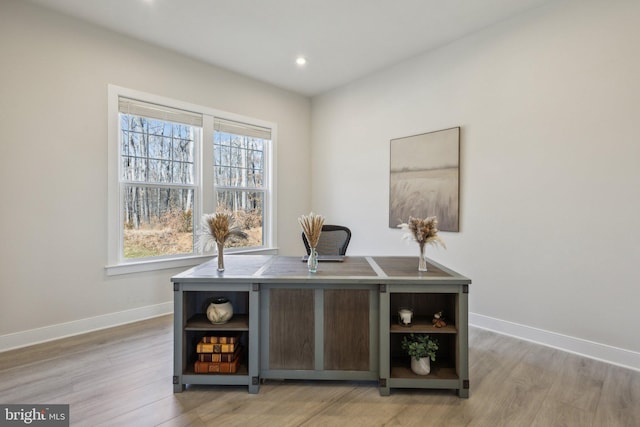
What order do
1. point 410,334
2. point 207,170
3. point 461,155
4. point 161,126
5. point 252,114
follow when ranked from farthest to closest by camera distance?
point 252,114 < point 207,170 < point 161,126 < point 461,155 < point 410,334

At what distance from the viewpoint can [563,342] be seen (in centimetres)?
257

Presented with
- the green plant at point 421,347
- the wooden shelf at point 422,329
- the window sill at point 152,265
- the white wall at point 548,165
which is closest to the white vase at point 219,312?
the wooden shelf at point 422,329

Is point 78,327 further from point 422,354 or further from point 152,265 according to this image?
point 422,354

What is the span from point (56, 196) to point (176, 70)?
1.88 metres

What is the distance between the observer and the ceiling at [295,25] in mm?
2688

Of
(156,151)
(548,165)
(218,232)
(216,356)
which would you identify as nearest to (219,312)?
(216,356)

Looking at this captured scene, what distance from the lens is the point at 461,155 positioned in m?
3.23

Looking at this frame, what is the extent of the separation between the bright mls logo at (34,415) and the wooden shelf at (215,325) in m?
0.77

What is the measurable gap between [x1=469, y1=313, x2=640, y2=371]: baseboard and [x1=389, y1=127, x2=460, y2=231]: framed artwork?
1.02 metres

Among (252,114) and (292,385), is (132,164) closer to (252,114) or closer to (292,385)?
(252,114)

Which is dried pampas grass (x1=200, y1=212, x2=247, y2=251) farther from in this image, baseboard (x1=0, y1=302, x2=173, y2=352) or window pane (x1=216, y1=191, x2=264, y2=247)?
window pane (x1=216, y1=191, x2=264, y2=247)

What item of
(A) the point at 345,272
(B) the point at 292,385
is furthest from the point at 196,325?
(A) the point at 345,272

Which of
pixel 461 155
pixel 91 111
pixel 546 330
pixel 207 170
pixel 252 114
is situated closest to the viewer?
pixel 546 330

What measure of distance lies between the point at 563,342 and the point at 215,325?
289 cm
